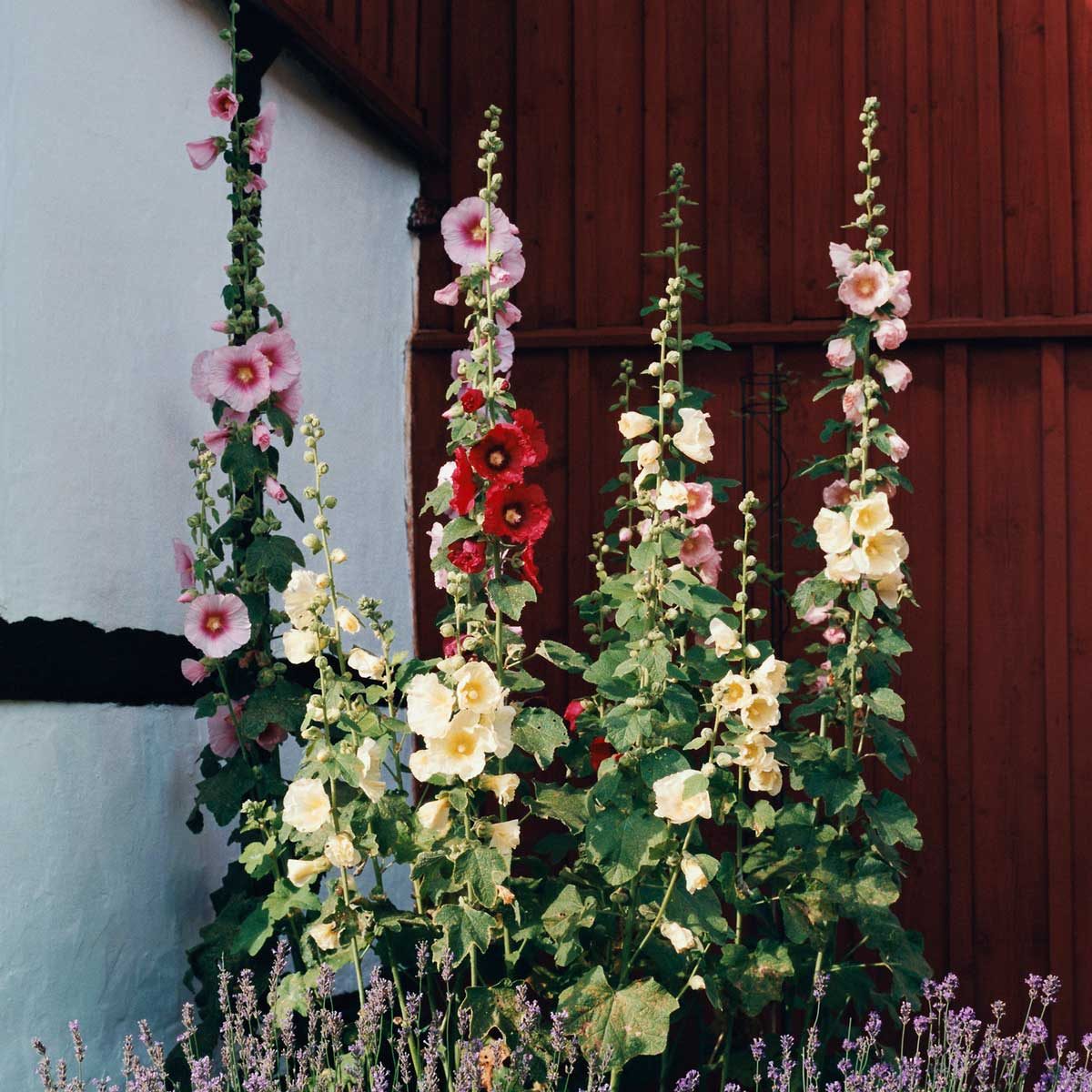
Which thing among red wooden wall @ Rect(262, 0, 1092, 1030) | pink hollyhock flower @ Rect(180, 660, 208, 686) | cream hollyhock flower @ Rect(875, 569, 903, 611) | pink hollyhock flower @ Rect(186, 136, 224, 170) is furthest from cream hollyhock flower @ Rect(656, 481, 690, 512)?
red wooden wall @ Rect(262, 0, 1092, 1030)

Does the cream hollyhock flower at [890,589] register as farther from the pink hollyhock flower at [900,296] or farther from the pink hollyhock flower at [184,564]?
the pink hollyhock flower at [184,564]

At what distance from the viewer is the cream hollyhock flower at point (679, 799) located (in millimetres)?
2492

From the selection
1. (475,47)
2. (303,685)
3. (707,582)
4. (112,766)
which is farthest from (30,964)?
(475,47)

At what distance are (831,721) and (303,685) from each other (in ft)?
4.47

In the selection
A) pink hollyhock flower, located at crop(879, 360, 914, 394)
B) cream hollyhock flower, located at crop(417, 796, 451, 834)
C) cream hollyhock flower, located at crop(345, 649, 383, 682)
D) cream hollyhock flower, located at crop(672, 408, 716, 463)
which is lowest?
cream hollyhock flower, located at crop(417, 796, 451, 834)

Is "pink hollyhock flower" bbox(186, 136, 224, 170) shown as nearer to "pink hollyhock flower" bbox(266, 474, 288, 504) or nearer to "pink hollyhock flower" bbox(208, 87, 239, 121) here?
"pink hollyhock flower" bbox(208, 87, 239, 121)

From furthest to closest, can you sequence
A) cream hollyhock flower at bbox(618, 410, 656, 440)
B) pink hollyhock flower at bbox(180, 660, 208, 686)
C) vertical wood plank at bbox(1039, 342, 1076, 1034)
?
1. vertical wood plank at bbox(1039, 342, 1076, 1034)
2. pink hollyhock flower at bbox(180, 660, 208, 686)
3. cream hollyhock flower at bbox(618, 410, 656, 440)

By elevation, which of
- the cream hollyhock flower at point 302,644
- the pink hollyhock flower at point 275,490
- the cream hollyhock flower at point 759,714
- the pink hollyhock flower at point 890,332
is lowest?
the cream hollyhock flower at point 759,714

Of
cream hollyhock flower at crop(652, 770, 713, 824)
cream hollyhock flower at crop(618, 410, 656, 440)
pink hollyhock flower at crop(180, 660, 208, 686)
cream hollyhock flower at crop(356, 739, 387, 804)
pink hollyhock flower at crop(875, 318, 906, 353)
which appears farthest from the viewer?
pink hollyhock flower at crop(875, 318, 906, 353)

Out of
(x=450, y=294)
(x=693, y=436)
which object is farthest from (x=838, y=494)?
(x=450, y=294)

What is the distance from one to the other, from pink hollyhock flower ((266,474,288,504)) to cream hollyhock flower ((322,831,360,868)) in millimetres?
800

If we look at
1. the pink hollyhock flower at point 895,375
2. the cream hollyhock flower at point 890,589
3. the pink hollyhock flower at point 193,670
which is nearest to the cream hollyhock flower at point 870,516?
the cream hollyhock flower at point 890,589

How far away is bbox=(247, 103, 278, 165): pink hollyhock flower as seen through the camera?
3.23 metres

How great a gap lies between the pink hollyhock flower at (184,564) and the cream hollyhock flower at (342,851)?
75 cm
